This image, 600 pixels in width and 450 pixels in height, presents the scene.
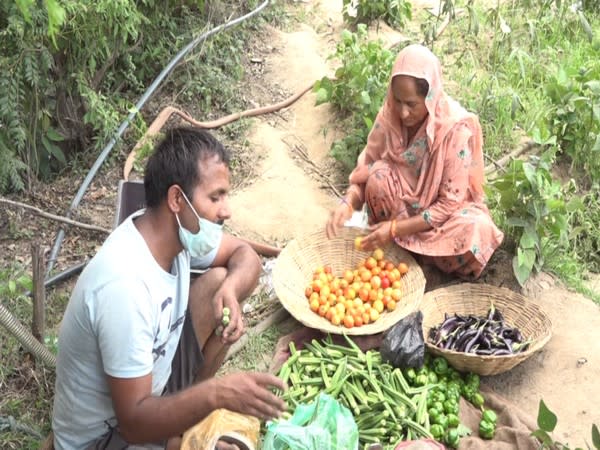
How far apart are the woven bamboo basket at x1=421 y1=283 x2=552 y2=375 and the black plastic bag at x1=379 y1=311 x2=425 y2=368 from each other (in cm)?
13

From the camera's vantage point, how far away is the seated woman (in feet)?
13.0

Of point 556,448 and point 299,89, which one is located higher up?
point 299,89

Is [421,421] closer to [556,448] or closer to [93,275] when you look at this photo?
[556,448]

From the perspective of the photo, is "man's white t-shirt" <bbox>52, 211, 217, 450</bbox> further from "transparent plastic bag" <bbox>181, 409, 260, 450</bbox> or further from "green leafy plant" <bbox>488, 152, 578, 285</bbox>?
"green leafy plant" <bbox>488, 152, 578, 285</bbox>

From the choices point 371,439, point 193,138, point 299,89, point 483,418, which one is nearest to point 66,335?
point 193,138

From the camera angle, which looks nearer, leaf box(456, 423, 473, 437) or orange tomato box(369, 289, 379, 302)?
leaf box(456, 423, 473, 437)

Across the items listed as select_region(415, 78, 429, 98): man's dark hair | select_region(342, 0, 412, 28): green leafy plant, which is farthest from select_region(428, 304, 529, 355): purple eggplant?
select_region(342, 0, 412, 28): green leafy plant

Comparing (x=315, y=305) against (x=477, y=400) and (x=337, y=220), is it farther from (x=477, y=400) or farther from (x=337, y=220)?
(x=477, y=400)

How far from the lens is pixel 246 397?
233 centimetres

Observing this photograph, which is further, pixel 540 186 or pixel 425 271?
pixel 425 271

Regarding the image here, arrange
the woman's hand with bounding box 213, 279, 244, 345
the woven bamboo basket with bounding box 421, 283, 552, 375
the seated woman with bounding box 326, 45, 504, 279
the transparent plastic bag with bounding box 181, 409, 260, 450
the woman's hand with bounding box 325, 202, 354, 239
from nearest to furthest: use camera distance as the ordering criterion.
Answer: the transparent plastic bag with bounding box 181, 409, 260, 450 → the woman's hand with bounding box 213, 279, 244, 345 → the woven bamboo basket with bounding box 421, 283, 552, 375 → the seated woman with bounding box 326, 45, 504, 279 → the woman's hand with bounding box 325, 202, 354, 239

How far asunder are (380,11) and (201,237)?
4701 millimetres

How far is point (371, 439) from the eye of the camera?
3.37 m

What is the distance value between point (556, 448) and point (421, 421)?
0.63 m
